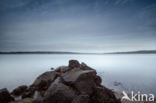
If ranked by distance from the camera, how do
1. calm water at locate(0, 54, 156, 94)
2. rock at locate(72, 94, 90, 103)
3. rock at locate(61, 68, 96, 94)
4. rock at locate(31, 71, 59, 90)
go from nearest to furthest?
1. rock at locate(72, 94, 90, 103)
2. rock at locate(61, 68, 96, 94)
3. rock at locate(31, 71, 59, 90)
4. calm water at locate(0, 54, 156, 94)

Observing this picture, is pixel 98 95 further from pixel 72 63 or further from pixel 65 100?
pixel 72 63

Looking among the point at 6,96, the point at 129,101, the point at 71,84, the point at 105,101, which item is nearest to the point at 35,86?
the point at 6,96

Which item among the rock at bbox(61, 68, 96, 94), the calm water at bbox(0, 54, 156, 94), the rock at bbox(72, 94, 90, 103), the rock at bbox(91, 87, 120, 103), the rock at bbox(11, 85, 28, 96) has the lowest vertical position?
the calm water at bbox(0, 54, 156, 94)

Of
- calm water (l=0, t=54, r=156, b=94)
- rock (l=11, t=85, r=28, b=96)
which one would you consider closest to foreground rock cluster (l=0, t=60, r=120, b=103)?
rock (l=11, t=85, r=28, b=96)

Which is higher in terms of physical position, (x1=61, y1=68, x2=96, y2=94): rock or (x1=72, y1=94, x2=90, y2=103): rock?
(x1=61, y1=68, x2=96, y2=94): rock

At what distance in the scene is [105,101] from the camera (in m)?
7.64

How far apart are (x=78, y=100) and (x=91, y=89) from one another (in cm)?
213

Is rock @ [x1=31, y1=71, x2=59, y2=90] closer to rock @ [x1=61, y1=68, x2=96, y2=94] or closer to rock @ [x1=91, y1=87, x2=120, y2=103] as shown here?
rock @ [x1=61, y1=68, x2=96, y2=94]

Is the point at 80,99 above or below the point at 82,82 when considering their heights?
below

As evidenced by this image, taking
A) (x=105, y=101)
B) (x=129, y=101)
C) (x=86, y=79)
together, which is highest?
(x=86, y=79)

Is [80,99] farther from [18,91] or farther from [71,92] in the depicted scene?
[18,91]

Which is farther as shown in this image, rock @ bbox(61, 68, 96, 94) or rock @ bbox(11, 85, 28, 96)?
rock @ bbox(11, 85, 28, 96)

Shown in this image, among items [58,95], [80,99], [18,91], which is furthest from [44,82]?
[80,99]

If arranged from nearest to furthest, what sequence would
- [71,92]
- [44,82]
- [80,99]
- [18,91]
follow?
1. [80,99]
2. [71,92]
3. [44,82]
4. [18,91]
